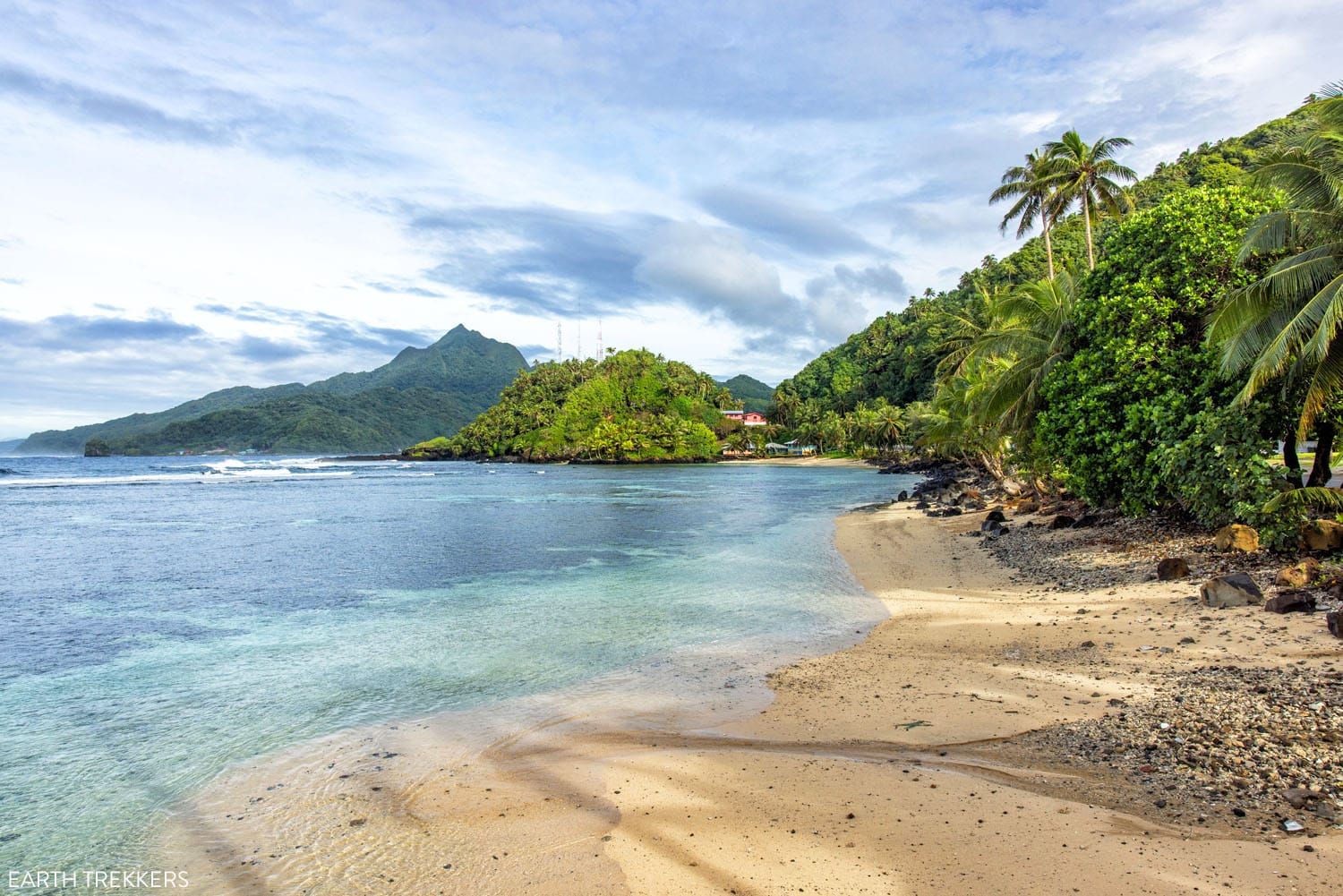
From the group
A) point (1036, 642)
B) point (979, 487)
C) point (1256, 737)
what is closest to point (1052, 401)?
point (1036, 642)

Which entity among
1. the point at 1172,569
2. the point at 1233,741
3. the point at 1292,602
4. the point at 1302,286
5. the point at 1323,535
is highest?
the point at 1302,286

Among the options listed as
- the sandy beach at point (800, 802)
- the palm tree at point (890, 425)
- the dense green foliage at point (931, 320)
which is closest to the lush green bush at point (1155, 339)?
the sandy beach at point (800, 802)

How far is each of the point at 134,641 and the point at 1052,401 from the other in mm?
20627

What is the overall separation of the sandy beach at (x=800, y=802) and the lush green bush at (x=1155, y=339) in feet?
20.5

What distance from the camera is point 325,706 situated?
29.4 ft

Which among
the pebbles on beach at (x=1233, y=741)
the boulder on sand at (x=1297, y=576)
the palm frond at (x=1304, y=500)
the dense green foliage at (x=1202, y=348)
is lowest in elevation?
the pebbles on beach at (x=1233, y=741)

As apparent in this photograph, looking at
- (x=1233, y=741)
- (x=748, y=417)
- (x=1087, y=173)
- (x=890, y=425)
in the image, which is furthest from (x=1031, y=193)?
(x=748, y=417)

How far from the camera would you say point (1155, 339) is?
14930 mm

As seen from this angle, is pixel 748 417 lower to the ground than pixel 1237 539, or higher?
higher

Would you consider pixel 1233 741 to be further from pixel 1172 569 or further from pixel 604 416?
pixel 604 416

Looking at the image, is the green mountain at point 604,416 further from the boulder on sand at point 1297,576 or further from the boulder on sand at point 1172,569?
the boulder on sand at point 1297,576

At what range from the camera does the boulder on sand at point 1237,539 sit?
1249 centimetres

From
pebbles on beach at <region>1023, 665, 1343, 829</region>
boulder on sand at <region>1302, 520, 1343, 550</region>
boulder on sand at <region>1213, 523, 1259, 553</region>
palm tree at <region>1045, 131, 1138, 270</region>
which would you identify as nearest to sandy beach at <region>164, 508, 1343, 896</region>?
pebbles on beach at <region>1023, 665, 1343, 829</region>

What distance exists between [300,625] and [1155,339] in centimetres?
1833
